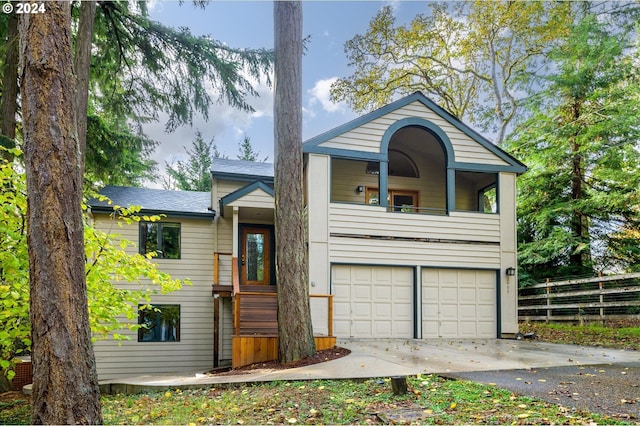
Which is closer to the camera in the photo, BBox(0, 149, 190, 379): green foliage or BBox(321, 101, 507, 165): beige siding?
BBox(0, 149, 190, 379): green foliage

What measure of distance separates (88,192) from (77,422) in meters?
11.9

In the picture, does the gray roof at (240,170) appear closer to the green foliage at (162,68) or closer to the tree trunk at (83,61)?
the green foliage at (162,68)

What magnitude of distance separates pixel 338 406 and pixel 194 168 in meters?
30.3

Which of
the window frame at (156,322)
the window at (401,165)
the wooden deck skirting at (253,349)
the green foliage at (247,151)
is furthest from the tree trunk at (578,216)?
the green foliage at (247,151)

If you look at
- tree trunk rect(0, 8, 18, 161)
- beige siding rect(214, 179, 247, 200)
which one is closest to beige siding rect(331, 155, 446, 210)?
beige siding rect(214, 179, 247, 200)

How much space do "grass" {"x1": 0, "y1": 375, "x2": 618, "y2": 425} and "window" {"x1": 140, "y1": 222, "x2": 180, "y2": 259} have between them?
7.40m

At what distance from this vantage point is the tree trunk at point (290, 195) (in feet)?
26.1

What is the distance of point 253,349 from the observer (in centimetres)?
890

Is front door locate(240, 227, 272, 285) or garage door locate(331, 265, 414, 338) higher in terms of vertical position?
front door locate(240, 227, 272, 285)

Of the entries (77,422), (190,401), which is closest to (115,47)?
(190,401)

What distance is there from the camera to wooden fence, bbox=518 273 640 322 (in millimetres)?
12188

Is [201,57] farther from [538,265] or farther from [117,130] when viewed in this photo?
[538,265]

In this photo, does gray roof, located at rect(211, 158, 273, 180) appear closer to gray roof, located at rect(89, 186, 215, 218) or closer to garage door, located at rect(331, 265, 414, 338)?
gray roof, located at rect(89, 186, 215, 218)

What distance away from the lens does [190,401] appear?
562cm
